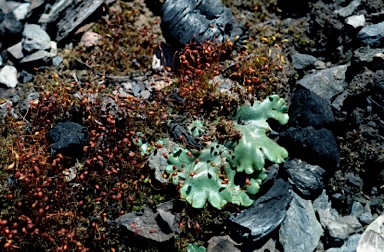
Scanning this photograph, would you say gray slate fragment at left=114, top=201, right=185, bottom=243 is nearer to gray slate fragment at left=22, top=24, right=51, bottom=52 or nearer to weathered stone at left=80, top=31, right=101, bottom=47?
weathered stone at left=80, top=31, right=101, bottom=47

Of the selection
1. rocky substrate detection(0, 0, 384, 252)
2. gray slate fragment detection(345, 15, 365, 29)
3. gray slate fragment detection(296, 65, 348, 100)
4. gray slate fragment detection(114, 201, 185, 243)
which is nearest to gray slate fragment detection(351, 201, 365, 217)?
rocky substrate detection(0, 0, 384, 252)

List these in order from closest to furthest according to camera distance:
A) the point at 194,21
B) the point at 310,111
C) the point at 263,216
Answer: the point at 263,216 → the point at 310,111 → the point at 194,21

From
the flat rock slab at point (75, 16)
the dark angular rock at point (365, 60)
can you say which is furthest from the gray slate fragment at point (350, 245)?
the flat rock slab at point (75, 16)

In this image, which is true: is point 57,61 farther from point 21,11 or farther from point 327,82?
point 327,82

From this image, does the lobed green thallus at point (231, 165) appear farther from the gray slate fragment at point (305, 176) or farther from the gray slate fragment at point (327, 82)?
the gray slate fragment at point (327, 82)

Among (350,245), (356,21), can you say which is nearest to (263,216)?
(350,245)

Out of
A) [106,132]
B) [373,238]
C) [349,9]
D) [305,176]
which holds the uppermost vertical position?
[349,9]
